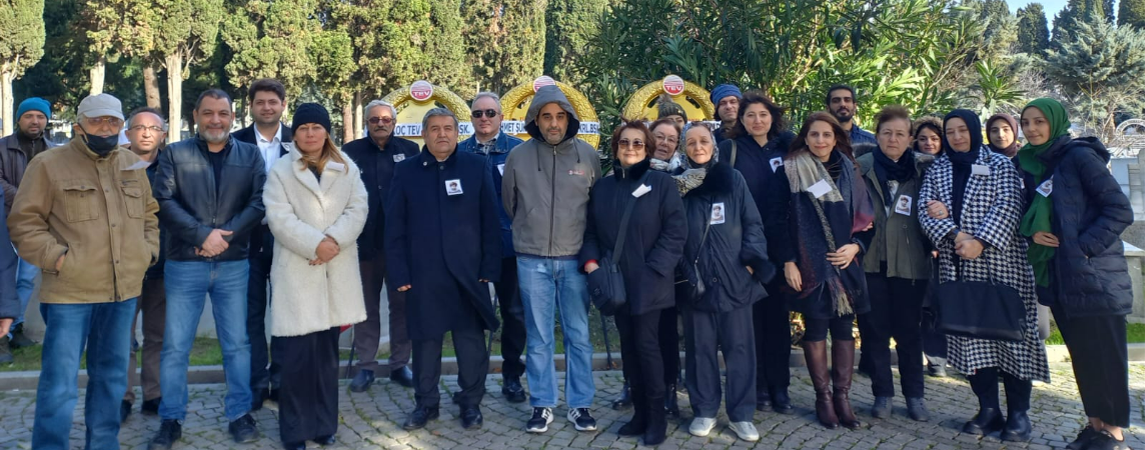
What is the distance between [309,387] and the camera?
4457 millimetres

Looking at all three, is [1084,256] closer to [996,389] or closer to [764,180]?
[996,389]

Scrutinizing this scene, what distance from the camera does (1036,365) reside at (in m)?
4.59

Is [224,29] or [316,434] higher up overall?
[224,29]

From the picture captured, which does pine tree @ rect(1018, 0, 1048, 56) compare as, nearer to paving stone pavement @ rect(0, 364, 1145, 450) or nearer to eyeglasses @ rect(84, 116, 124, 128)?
paving stone pavement @ rect(0, 364, 1145, 450)

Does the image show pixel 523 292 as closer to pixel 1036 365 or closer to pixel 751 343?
pixel 751 343

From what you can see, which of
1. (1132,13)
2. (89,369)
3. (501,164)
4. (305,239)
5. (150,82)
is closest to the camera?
(89,369)

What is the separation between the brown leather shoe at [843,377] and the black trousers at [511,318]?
6.74 ft

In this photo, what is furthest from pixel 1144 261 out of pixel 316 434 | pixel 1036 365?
pixel 316 434

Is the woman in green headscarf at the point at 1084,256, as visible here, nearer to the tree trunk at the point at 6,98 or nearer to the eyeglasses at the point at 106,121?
the eyeglasses at the point at 106,121

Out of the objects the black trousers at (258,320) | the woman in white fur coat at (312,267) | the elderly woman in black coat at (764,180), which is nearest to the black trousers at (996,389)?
the elderly woman in black coat at (764,180)

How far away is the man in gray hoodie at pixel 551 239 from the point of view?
4598mm

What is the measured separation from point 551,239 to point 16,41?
25.3 m

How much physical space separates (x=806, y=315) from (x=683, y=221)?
1032 millimetres

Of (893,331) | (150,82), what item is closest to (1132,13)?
(150,82)
